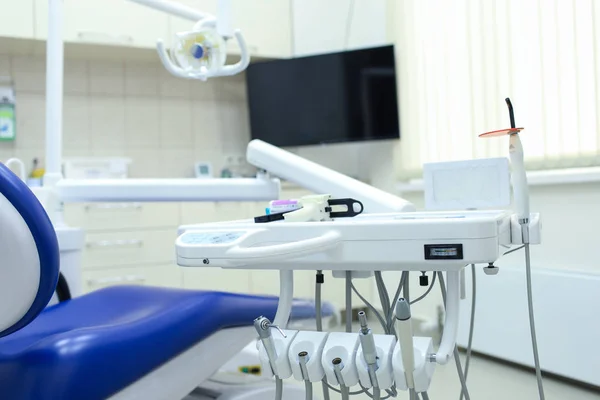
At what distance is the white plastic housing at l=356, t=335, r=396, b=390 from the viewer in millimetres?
977

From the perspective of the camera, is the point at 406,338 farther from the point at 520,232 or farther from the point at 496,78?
the point at 496,78

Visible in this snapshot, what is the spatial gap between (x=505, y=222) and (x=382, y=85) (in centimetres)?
250

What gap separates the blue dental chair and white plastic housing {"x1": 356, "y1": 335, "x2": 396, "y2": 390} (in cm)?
52

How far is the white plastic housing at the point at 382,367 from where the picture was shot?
977 mm

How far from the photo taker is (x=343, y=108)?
143 inches

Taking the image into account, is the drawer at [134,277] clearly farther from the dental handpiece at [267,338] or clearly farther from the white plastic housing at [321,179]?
the dental handpiece at [267,338]

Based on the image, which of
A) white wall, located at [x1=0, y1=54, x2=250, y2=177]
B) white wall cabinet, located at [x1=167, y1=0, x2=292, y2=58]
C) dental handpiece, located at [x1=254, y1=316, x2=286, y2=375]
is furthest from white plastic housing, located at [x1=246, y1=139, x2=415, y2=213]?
white wall, located at [x1=0, y1=54, x2=250, y2=177]

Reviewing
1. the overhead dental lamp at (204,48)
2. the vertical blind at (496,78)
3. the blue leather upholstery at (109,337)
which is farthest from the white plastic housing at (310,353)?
the vertical blind at (496,78)

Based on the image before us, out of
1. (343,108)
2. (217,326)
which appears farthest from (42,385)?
(343,108)

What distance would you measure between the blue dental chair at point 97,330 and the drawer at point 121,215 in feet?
4.80

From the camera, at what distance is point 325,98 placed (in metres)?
3.68

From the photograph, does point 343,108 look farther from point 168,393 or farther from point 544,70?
point 168,393

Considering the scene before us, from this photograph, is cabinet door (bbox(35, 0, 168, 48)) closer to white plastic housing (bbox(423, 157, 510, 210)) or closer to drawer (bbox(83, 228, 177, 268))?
drawer (bbox(83, 228, 177, 268))

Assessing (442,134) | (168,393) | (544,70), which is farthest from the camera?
(442,134)
